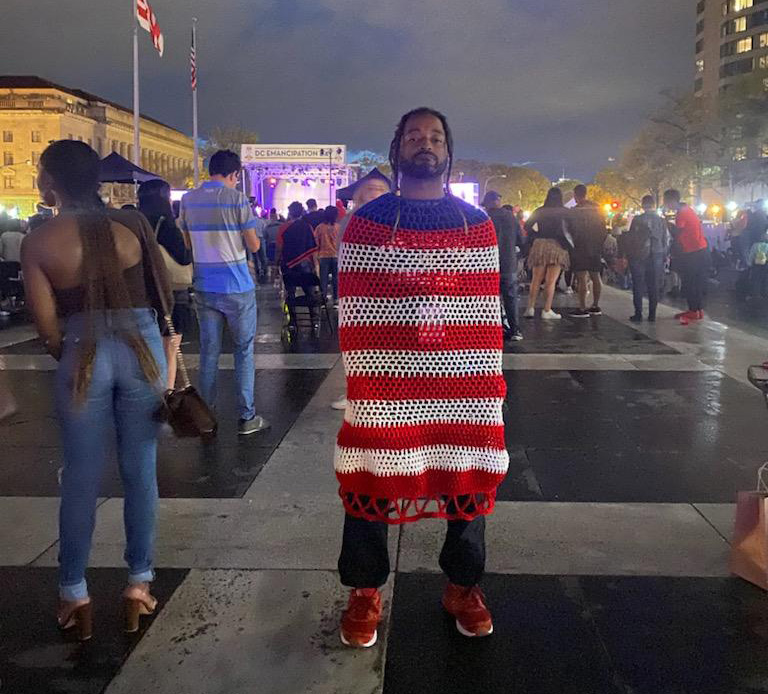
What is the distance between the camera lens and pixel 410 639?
9.93 feet

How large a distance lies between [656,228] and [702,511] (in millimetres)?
8737

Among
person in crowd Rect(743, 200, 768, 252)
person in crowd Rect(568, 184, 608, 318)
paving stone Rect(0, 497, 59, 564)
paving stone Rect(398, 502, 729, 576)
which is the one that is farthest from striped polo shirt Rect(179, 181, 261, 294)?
person in crowd Rect(743, 200, 768, 252)

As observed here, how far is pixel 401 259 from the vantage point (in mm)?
2703

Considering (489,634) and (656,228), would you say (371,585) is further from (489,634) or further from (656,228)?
(656,228)

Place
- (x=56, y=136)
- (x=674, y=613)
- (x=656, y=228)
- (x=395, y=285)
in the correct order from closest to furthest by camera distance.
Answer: (x=395, y=285) → (x=674, y=613) → (x=656, y=228) → (x=56, y=136)

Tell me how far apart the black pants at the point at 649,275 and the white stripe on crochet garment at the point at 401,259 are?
1008 cm

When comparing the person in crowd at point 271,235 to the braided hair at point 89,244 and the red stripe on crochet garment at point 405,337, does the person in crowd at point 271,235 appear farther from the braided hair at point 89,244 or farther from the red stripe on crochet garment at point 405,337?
the red stripe on crochet garment at point 405,337

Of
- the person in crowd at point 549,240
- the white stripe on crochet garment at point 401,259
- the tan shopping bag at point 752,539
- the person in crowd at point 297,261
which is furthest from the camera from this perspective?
the person in crowd at point 549,240

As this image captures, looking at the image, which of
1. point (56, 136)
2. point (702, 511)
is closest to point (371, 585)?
point (702, 511)

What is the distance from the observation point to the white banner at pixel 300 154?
30406 mm

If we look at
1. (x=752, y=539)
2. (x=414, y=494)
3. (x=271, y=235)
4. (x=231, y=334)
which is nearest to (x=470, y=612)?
(x=414, y=494)

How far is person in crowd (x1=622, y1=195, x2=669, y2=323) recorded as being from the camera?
1213 centimetres

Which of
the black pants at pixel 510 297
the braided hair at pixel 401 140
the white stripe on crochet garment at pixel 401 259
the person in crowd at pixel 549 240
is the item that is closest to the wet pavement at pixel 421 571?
the white stripe on crochet garment at pixel 401 259

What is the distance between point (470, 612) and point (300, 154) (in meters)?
28.9
